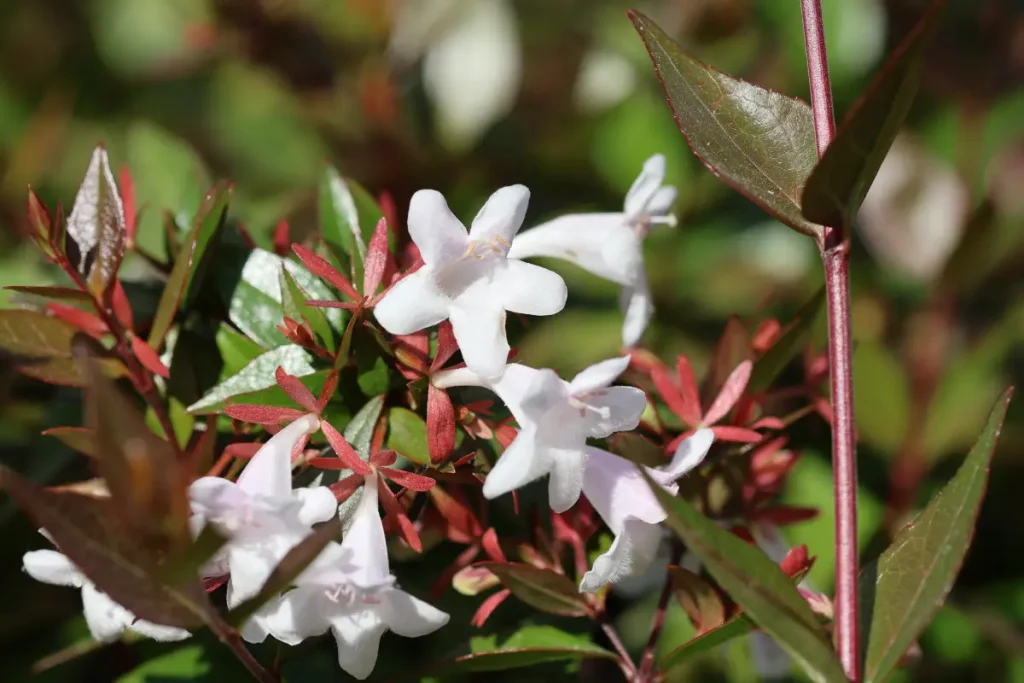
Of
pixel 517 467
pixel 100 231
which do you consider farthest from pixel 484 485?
pixel 100 231

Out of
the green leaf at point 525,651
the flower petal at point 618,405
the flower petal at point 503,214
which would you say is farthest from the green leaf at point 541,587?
the flower petal at point 503,214

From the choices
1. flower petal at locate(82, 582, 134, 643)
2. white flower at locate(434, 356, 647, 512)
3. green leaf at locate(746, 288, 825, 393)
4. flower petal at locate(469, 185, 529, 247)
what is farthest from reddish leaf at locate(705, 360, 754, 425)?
flower petal at locate(82, 582, 134, 643)

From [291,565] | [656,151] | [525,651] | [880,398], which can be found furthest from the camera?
[656,151]

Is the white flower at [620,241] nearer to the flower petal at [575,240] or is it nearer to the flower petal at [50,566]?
the flower petal at [575,240]

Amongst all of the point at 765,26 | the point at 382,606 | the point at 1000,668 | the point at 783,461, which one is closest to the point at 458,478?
the point at 382,606

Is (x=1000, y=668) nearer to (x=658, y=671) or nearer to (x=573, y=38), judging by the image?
(x=658, y=671)

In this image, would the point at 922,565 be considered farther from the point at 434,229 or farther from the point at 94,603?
the point at 94,603
